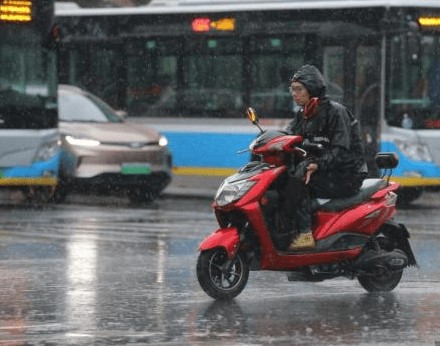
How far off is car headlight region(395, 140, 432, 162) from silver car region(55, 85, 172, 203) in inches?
144

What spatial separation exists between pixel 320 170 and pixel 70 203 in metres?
12.9

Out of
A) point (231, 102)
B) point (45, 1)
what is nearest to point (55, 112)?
point (45, 1)

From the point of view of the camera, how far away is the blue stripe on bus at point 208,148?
2547cm

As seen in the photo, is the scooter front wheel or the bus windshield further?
the bus windshield

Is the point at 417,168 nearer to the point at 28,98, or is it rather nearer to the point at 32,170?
the point at 32,170

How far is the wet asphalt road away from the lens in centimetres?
999

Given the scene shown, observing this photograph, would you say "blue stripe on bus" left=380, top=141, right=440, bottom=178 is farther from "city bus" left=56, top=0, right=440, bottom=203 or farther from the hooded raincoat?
the hooded raincoat

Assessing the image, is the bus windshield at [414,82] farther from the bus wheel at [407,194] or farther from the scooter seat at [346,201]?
the scooter seat at [346,201]

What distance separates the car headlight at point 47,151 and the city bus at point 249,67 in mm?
3182

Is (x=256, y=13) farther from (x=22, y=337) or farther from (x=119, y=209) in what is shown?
(x=22, y=337)

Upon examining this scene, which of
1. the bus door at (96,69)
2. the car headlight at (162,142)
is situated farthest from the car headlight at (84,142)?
the bus door at (96,69)

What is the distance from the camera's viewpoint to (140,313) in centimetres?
1109

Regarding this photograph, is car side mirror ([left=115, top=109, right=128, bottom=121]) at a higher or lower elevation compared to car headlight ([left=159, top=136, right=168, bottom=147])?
higher

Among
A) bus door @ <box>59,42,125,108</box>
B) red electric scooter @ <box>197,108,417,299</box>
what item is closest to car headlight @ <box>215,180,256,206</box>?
red electric scooter @ <box>197,108,417,299</box>
